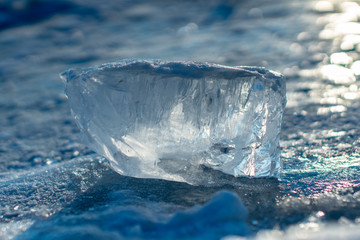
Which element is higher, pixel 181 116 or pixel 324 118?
pixel 181 116

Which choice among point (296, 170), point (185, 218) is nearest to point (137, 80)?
point (185, 218)

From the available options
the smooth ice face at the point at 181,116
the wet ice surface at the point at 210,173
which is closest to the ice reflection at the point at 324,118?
the wet ice surface at the point at 210,173

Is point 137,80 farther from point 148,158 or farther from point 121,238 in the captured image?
point 121,238

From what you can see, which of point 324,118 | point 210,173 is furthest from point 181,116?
point 324,118

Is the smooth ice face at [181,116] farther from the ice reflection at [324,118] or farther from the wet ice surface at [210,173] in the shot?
the ice reflection at [324,118]

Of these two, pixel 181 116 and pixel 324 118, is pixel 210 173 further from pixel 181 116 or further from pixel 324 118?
pixel 324 118

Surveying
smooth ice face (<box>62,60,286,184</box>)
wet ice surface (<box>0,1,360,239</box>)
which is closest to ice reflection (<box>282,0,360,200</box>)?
wet ice surface (<box>0,1,360,239</box>)
